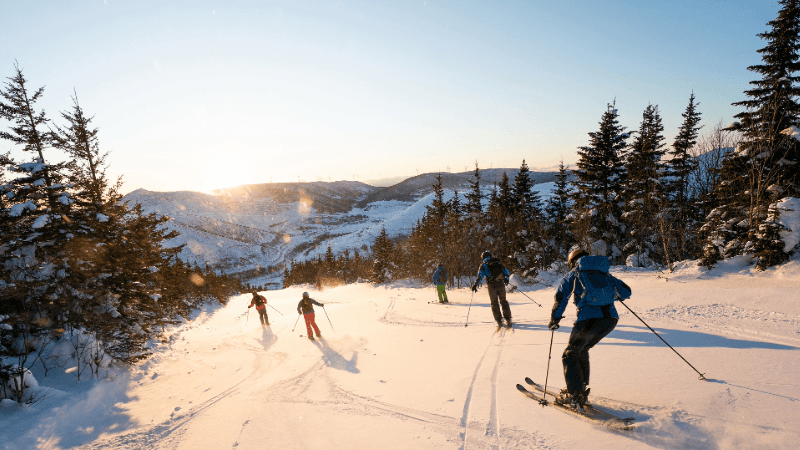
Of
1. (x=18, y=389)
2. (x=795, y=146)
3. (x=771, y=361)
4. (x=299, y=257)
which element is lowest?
(x=299, y=257)

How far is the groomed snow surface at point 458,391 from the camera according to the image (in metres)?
4.03

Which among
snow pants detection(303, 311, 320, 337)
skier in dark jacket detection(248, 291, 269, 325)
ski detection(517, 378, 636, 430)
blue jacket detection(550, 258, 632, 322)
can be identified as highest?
blue jacket detection(550, 258, 632, 322)

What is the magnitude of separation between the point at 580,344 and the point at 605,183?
2482 cm

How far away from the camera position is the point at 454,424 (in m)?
4.59

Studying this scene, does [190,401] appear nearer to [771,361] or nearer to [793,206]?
[771,361]

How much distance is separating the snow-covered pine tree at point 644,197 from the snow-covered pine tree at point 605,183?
73 cm

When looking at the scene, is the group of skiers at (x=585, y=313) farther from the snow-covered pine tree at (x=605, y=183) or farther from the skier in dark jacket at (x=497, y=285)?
the snow-covered pine tree at (x=605, y=183)


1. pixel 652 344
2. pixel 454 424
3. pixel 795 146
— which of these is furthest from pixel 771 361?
pixel 795 146

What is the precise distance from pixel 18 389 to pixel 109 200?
1068 cm

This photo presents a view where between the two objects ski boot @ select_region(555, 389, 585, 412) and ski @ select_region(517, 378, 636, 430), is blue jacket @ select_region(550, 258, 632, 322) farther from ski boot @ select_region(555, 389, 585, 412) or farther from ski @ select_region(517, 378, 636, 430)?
ski @ select_region(517, 378, 636, 430)

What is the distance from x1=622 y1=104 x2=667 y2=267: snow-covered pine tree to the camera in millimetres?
21172

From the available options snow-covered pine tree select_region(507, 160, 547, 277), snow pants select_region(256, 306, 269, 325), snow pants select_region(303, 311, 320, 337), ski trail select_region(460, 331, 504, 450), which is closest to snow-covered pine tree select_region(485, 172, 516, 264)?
snow-covered pine tree select_region(507, 160, 547, 277)

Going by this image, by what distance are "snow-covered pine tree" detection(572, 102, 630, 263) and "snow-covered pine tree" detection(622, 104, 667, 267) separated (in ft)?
2.38

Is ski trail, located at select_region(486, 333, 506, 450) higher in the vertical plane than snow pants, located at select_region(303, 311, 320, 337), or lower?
higher
